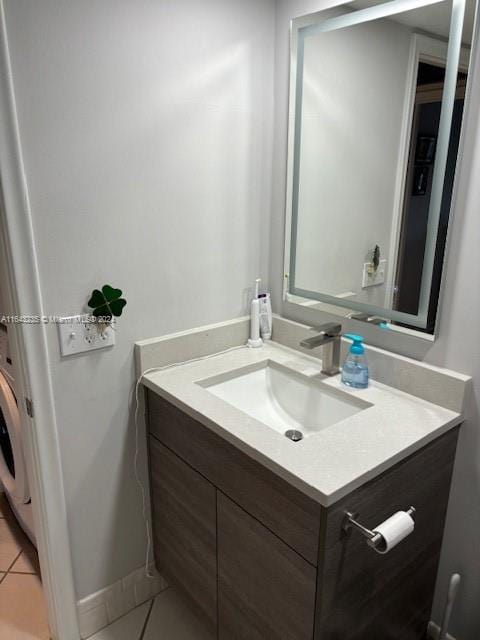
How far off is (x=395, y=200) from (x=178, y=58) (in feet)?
2.46

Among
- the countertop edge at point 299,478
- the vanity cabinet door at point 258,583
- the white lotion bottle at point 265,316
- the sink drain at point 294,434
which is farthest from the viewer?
the white lotion bottle at point 265,316

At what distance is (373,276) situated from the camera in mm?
1479

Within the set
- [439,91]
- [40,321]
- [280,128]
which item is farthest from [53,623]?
[439,91]

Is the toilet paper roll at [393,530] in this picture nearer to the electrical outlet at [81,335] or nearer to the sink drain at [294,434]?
the sink drain at [294,434]

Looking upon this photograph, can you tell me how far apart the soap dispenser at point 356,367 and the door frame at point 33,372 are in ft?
2.87

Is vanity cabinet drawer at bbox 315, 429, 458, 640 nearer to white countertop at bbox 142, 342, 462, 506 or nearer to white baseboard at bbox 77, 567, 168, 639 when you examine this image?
white countertop at bbox 142, 342, 462, 506

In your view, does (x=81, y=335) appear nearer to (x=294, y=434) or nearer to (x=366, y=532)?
(x=294, y=434)

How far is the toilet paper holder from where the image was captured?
3.30ft

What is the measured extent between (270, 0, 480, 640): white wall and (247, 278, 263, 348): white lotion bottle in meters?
0.21

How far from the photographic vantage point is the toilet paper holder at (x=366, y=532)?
101 cm

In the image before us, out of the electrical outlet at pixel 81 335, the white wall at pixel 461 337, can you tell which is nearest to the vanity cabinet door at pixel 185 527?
the electrical outlet at pixel 81 335

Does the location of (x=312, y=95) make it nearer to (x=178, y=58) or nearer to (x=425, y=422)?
(x=178, y=58)

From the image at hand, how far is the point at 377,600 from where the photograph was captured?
125 cm

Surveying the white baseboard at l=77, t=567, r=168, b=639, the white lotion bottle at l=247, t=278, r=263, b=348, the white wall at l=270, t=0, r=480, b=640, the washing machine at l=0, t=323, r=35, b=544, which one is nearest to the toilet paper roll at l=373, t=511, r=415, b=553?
the white wall at l=270, t=0, r=480, b=640
